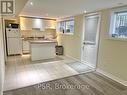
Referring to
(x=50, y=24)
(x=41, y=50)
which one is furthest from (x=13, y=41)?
(x=50, y=24)

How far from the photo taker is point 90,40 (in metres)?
4.46

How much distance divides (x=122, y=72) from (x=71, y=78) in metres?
1.53

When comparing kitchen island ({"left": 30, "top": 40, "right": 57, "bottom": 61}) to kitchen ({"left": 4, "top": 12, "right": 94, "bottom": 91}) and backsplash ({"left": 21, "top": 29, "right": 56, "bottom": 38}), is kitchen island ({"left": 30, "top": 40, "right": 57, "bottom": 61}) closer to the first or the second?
kitchen ({"left": 4, "top": 12, "right": 94, "bottom": 91})

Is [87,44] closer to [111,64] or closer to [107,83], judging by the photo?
[111,64]

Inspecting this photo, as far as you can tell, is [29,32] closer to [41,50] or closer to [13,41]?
[13,41]

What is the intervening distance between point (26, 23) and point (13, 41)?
1.34m

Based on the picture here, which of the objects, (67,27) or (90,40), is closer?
(90,40)

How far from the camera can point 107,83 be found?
311cm

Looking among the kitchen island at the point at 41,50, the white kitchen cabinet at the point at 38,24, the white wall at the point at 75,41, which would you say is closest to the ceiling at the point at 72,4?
the white wall at the point at 75,41

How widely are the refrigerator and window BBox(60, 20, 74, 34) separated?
261 cm

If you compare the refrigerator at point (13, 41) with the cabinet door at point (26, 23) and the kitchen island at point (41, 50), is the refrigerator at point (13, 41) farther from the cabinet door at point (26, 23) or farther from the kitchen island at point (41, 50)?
the kitchen island at point (41, 50)

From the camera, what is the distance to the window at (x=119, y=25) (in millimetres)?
3164

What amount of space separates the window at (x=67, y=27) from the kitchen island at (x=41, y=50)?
1.29 m

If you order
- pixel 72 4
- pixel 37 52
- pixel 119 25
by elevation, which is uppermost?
pixel 72 4
